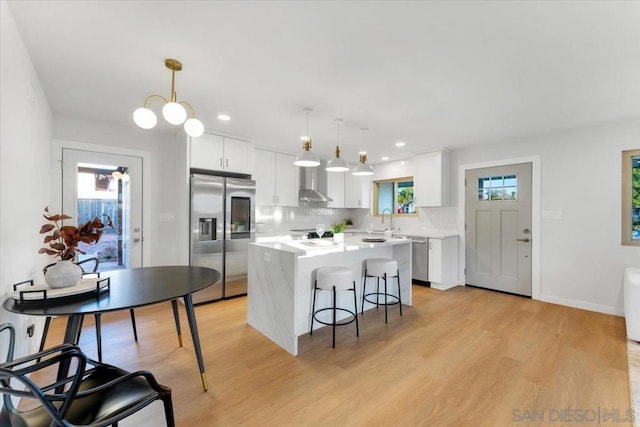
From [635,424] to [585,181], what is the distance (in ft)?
9.75

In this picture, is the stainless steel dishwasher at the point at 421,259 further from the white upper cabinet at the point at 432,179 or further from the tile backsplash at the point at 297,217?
the tile backsplash at the point at 297,217

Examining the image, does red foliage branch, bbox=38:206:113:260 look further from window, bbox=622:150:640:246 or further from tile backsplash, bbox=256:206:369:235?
window, bbox=622:150:640:246

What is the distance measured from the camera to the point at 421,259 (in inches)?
187

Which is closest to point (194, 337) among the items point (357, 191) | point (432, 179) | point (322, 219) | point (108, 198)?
point (108, 198)

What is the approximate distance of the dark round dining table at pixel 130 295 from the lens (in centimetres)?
138

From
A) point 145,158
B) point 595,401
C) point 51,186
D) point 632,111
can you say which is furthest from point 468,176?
point 51,186

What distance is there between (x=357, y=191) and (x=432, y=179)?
1679 mm

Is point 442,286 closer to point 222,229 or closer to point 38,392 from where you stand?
point 222,229

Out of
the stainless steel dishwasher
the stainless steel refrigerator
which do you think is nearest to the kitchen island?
the stainless steel refrigerator

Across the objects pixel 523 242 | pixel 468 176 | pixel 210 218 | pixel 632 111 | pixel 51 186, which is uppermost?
pixel 632 111

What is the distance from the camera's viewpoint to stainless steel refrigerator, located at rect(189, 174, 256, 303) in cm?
379

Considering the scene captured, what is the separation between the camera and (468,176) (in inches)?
185

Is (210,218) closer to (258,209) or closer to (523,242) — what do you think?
(258,209)

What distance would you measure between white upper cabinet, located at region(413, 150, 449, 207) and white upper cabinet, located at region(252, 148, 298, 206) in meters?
2.23
